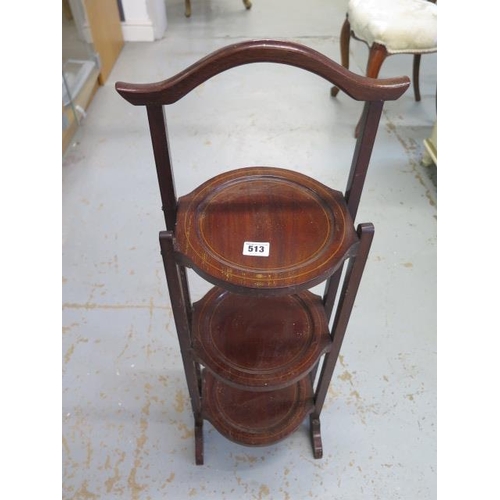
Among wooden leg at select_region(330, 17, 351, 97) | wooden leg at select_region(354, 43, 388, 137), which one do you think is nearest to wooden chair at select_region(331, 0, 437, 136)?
wooden leg at select_region(354, 43, 388, 137)

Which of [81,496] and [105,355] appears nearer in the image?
[81,496]

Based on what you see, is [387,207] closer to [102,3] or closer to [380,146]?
[380,146]

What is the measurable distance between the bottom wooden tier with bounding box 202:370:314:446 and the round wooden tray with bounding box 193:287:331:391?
0.83 ft

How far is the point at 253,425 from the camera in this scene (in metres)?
1.08

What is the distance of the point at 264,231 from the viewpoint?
2.41 ft

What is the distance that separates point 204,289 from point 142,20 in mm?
2089

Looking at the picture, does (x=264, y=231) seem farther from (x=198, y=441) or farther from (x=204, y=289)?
(x=204, y=289)

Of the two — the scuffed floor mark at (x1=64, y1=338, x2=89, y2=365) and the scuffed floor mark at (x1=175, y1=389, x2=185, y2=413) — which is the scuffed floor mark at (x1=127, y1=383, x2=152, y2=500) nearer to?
the scuffed floor mark at (x1=175, y1=389, x2=185, y2=413)

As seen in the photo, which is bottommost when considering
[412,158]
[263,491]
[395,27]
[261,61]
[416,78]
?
[263,491]

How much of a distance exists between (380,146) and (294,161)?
17.0 inches

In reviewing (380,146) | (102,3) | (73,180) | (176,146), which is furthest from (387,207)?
(102,3)

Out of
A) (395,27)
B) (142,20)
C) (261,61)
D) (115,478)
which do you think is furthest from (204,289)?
(142,20)

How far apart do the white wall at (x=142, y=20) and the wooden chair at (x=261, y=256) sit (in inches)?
93.9

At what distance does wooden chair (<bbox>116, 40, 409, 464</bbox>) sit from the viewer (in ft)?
2.03
